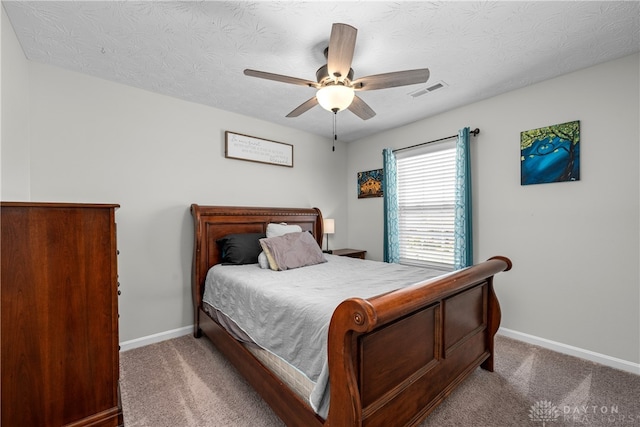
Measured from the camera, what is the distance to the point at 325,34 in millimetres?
1857

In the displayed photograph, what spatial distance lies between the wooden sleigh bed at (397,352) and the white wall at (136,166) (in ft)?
2.83

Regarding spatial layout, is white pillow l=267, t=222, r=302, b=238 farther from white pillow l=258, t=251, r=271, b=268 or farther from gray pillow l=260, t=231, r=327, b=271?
white pillow l=258, t=251, r=271, b=268

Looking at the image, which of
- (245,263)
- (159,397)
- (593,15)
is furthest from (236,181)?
(593,15)

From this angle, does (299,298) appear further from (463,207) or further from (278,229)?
(463,207)

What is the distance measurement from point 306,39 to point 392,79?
68 centimetres

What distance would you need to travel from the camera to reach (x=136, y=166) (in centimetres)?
262

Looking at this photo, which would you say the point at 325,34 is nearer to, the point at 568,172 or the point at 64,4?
the point at 64,4

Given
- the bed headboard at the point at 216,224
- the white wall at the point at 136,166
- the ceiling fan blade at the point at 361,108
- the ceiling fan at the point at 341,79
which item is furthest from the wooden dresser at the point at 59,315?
the ceiling fan blade at the point at 361,108

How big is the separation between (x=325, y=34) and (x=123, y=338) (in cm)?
314

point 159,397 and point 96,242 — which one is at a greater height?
point 96,242

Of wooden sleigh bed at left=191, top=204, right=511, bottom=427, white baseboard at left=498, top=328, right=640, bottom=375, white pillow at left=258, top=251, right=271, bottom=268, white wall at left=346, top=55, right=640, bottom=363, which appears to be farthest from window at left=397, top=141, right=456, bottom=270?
white pillow at left=258, top=251, right=271, bottom=268

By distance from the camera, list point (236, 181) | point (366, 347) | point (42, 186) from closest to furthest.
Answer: point (366, 347), point (42, 186), point (236, 181)

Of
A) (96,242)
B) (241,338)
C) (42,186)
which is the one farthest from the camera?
(42,186)

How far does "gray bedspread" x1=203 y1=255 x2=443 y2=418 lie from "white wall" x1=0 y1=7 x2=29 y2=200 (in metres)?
1.54
